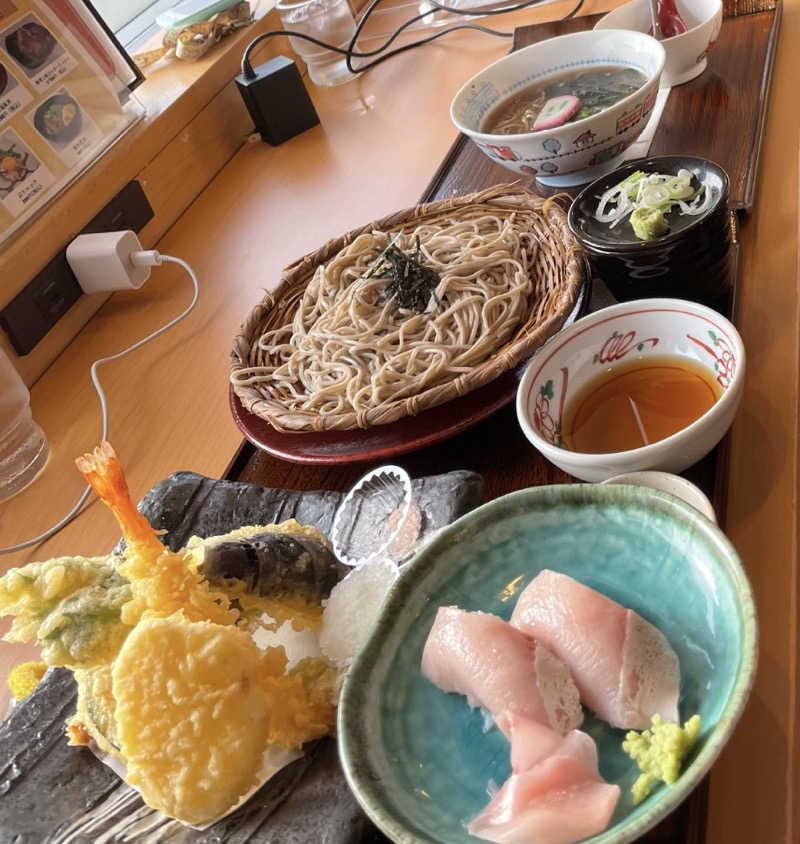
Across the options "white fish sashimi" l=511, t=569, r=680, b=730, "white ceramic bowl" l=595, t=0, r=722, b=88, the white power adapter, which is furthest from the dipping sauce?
the white power adapter

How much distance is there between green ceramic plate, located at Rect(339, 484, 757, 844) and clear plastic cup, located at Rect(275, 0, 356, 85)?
190cm

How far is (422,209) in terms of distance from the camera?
1.37 m

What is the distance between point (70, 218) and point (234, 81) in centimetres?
68

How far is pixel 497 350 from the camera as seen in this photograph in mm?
1086

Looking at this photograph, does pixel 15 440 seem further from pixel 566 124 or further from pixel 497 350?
pixel 566 124

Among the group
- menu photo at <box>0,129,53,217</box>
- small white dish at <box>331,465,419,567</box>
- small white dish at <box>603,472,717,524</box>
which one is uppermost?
menu photo at <box>0,129,53,217</box>

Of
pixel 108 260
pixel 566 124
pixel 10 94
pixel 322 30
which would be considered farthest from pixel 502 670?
pixel 322 30

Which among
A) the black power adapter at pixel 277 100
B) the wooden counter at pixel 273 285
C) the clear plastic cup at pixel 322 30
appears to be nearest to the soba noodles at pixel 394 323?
the wooden counter at pixel 273 285

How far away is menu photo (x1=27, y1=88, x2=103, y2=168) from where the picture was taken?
1.75 metres

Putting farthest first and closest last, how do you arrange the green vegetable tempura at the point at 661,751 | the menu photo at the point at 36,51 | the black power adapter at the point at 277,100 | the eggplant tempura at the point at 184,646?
the black power adapter at the point at 277,100 < the menu photo at the point at 36,51 < the eggplant tempura at the point at 184,646 < the green vegetable tempura at the point at 661,751

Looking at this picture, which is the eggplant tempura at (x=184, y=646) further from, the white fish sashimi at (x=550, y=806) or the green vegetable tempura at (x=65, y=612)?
the white fish sashimi at (x=550, y=806)

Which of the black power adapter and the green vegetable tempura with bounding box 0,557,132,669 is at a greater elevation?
the green vegetable tempura with bounding box 0,557,132,669

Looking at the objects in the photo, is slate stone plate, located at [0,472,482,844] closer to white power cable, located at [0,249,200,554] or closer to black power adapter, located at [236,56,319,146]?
white power cable, located at [0,249,200,554]

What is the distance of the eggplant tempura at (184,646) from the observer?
667 mm
